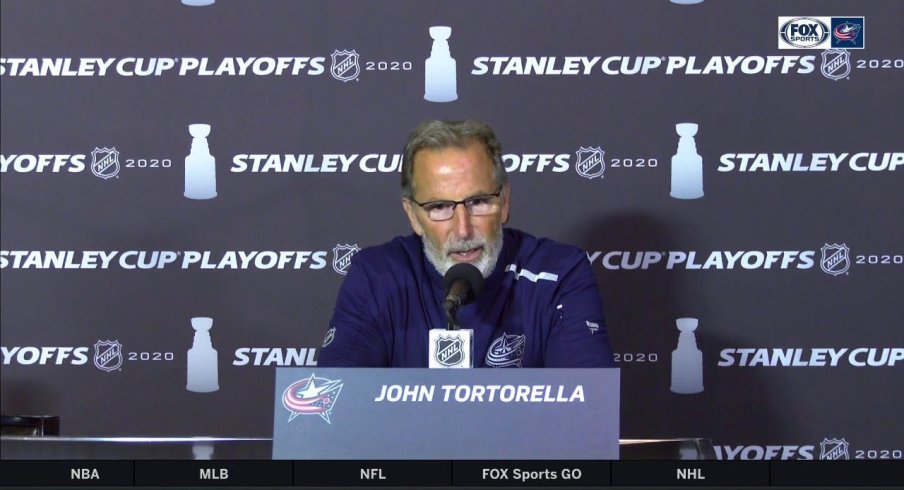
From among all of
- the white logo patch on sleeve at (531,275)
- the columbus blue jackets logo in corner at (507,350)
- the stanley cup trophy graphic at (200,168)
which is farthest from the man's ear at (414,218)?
the stanley cup trophy graphic at (200,168)

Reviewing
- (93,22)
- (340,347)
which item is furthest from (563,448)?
(93,22)

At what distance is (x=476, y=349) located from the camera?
3.50 m

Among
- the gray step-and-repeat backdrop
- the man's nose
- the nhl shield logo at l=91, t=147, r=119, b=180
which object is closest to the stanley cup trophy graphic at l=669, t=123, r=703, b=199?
the gray step-and-repeat backdrop

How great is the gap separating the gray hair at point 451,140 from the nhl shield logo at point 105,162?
1717 millimetres

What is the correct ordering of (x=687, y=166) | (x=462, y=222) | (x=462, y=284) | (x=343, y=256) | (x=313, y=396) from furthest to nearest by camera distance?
(x=343, y=256)
(x=687, y=166)
(x=462, y=222)
(x=462, y=284)
(x=313, y=396)

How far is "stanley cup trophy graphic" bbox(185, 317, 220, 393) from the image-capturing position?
Answer: 15.9 ft

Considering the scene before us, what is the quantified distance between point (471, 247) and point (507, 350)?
12.0 inches

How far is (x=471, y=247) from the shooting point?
3.47 m

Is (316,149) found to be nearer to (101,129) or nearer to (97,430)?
(101,129)

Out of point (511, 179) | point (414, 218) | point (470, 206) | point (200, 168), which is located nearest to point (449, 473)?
point (470, 206)

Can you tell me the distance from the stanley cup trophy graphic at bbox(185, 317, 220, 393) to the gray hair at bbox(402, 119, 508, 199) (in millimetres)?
1577

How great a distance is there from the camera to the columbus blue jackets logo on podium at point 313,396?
8.11ft

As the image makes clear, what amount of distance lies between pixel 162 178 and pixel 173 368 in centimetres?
73

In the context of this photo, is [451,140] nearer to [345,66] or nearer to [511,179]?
[511,179]
